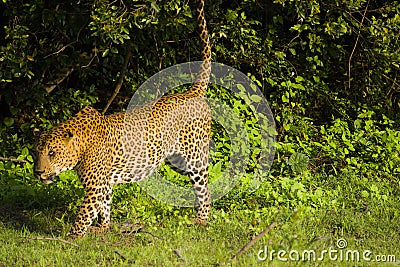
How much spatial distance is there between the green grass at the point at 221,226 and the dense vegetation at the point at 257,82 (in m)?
0.03

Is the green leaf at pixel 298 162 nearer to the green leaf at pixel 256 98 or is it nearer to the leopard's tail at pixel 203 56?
the green leaf at pixel 256 98

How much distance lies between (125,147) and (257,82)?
341cm

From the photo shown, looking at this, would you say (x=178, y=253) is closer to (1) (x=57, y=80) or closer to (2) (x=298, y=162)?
(2) (x=298, y=162)

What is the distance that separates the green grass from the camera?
20.5 ft

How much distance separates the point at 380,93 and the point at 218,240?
5.04m

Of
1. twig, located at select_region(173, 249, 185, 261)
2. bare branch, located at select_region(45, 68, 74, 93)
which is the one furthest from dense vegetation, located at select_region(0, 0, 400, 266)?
twig, located at select_region(173, 249, 185, 261)

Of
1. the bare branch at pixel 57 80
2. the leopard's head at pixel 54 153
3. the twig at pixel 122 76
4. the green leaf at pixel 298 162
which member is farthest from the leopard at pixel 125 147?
the bare branch at pixel 57 80

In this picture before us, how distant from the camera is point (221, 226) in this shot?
741cm

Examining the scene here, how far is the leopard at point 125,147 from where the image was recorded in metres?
6.93

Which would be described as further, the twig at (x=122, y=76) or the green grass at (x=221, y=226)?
the twig at (x=122, y=76)

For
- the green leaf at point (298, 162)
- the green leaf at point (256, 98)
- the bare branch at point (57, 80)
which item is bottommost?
the green leaf at point (298, 162)

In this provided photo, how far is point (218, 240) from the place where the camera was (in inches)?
273

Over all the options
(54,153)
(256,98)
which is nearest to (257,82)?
(256,98)

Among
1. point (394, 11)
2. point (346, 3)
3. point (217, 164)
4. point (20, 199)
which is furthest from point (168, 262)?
point (394, 11)
